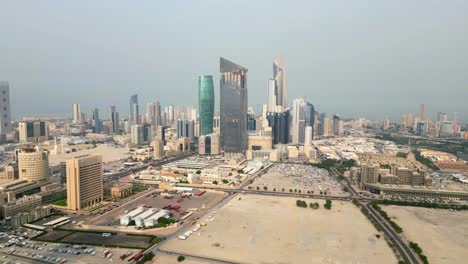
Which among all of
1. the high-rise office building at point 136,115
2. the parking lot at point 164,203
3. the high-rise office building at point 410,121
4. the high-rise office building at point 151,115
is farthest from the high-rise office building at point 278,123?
the high-rise office building at point 410,121

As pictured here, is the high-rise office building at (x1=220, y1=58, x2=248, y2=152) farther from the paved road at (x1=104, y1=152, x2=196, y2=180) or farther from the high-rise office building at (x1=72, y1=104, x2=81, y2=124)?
the high-rise office building at (x1=72, y1=104, x2=81, y2=124)

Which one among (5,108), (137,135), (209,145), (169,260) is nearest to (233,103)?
(209,145)

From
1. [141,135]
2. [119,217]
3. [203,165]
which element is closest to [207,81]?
[141,135]

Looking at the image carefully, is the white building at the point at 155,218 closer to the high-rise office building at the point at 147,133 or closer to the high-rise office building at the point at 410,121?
the high-rise office building at the point at 147,133

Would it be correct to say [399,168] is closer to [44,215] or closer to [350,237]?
[350,237]

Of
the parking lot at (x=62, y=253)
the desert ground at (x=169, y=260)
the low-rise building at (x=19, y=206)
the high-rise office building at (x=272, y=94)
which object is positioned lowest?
the desert ground at (x=169, y=260)

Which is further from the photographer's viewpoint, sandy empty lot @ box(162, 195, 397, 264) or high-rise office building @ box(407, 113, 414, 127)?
high-rise office building @ box(407, 113, 414, 127)

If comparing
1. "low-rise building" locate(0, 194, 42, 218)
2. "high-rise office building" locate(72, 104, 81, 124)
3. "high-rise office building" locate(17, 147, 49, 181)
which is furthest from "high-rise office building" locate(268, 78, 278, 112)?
"high-rise office building" locate(72, 104, 81, 124)
